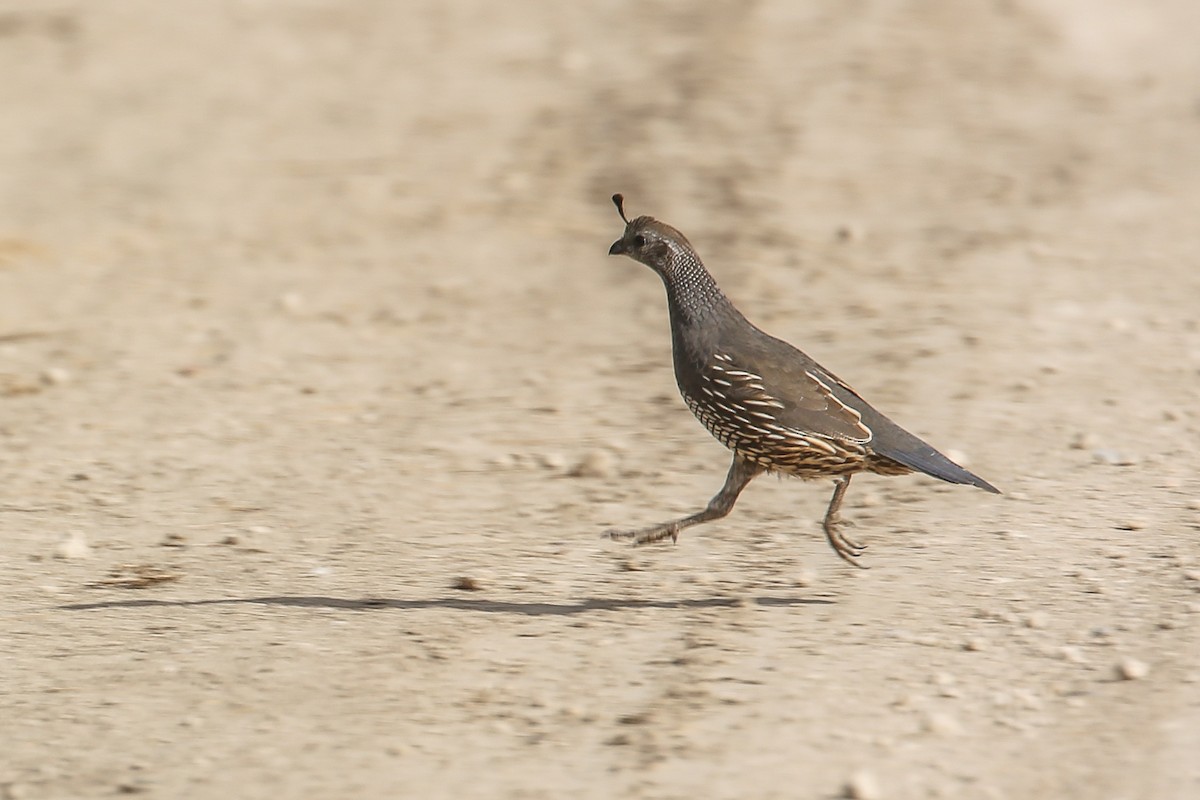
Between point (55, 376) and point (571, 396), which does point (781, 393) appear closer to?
point (571, 396)

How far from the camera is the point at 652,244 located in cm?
577

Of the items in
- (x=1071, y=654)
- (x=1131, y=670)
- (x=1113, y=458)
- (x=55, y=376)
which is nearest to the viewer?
(x=1131, y=670)

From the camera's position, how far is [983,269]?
893 centimetres

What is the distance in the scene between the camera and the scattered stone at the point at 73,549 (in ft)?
19.3

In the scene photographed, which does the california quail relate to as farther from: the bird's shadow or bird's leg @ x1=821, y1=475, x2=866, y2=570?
the bird's shadow

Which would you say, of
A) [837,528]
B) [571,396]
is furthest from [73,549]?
[837,528]

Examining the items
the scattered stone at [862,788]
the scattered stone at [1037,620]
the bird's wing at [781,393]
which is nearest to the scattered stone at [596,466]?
the bird's wing at [781,393]

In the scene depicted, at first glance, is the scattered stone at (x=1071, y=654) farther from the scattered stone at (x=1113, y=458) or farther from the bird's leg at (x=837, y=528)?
the scattered stone at (x=1113, y=458)

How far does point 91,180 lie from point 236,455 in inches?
169

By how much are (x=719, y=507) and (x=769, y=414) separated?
40 cm

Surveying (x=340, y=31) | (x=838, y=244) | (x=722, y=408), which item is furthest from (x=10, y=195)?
(x=722, y=408)

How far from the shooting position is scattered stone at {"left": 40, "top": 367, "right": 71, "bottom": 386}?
772 centimetres

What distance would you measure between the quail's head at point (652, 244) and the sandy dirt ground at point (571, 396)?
1014 millimetres

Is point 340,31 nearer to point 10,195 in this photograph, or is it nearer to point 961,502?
point 10,195
